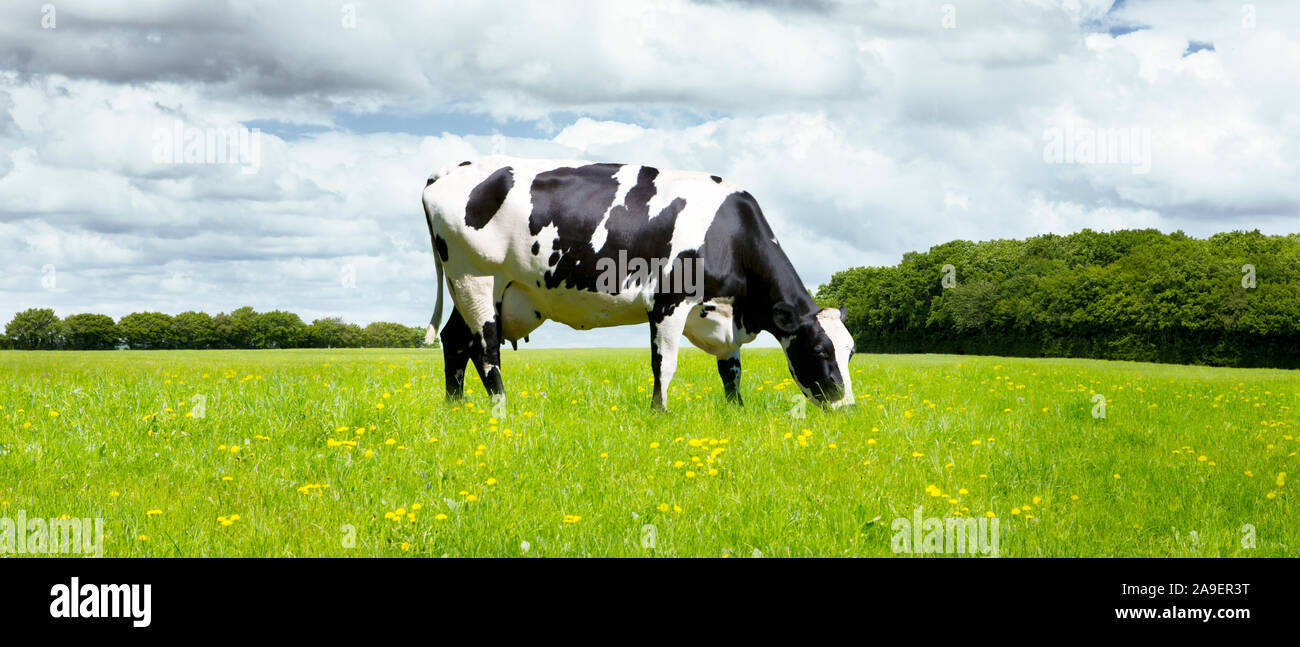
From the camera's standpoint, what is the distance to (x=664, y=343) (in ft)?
36.7

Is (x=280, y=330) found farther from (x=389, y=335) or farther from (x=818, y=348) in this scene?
(x=818, y=348)

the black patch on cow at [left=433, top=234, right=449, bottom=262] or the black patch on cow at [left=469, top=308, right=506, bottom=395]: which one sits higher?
the black patch on cow at [left=433, top=234, right=449, bottom=262]

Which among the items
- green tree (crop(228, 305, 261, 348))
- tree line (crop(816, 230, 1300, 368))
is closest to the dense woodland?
tree line (crop(816, 230, 1300, 368))

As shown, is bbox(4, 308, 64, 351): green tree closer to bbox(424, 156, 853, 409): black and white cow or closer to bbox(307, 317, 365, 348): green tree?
bbox(307, 317, 365, 348): green tree

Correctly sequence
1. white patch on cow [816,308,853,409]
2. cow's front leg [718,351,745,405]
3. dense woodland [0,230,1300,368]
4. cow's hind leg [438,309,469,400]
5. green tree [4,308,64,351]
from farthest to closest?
dense woodland [0,230,1300,368] → green tree [4,308,64,351] → cow's hind leg [438,309,469,400] → cow's front leg [718,351,745,405] → white patch on cow [816,308,853,409]

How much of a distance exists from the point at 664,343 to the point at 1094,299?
177 ft

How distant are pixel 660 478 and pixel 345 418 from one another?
3.68 m

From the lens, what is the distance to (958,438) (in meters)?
10.4

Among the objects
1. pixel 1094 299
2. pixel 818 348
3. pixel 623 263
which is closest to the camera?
pixel 623 263

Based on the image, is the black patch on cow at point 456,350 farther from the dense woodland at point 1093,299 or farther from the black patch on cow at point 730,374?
the dense woodland at point 1093,299

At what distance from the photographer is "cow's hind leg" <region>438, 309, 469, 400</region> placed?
12.4 metres

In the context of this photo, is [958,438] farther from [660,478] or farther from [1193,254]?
[1193,254]

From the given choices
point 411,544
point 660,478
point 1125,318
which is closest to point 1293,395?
point 660,478

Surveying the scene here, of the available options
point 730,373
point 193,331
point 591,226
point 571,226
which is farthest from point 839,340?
point 193,331
